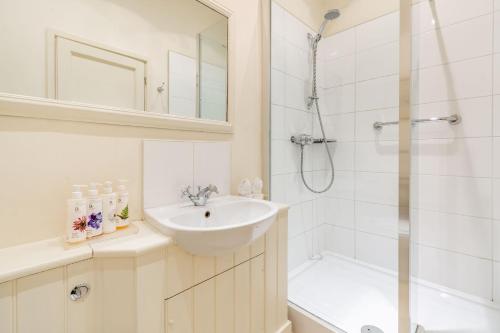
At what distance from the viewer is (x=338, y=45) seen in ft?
6.22

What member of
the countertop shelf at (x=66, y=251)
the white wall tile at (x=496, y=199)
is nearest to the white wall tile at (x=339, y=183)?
the white wall tile at (x=496, y=199)

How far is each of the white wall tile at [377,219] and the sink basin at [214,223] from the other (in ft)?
3.51

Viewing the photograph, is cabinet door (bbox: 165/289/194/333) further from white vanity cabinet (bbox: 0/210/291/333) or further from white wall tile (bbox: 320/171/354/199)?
white wall tile (bbox: 320/171/354/199)

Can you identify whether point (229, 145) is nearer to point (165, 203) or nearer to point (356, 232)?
point (165, 203)

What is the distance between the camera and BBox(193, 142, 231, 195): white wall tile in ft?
3.86

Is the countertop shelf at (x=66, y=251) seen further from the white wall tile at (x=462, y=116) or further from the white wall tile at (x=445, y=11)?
the white wall tile at (x=445, y=11)

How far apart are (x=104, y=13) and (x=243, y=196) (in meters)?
1.00

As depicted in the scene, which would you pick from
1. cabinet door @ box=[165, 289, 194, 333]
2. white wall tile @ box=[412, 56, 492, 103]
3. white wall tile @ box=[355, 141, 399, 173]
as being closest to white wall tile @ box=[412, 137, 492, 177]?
white wall tile @ box=[355, 141, 399, 173]

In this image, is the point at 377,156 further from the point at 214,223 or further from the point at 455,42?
the point at 214,223

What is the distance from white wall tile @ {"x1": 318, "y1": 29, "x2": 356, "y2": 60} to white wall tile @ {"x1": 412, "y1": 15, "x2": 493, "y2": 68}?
1.54 feet

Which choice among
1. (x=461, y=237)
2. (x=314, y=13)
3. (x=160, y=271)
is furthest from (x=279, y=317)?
(x=314, y=13)

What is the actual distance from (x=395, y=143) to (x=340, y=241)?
873mm

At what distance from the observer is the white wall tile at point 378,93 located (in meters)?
1.62

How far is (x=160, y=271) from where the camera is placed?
719 millimetres
